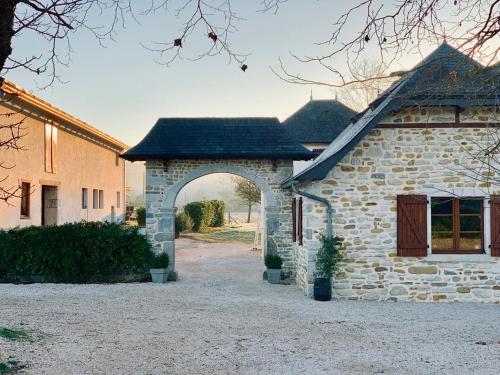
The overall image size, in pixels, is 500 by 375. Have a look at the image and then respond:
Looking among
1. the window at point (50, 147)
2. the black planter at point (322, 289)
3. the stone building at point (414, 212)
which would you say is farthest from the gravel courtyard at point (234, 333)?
the window at point (50, 147)

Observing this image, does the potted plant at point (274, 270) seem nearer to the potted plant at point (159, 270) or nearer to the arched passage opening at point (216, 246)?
the arched passage opening at point (216, 246)

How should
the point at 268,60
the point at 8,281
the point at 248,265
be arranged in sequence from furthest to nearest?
the point at 248,265
the point at 8,281
the point at 268,60

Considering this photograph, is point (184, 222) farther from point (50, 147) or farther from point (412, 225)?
point (412, 225)

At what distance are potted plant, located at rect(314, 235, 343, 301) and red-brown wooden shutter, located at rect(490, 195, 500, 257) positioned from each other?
323cm

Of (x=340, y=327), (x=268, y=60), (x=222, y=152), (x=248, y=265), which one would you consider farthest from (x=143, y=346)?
(x=248, y=265)

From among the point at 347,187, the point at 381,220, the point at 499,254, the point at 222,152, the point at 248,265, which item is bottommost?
the point at 248,265

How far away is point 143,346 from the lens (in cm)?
666

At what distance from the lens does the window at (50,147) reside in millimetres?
17250

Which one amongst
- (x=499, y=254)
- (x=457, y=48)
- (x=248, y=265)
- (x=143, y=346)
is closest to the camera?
(x=457, y=48)

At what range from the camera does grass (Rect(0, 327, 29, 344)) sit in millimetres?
6711

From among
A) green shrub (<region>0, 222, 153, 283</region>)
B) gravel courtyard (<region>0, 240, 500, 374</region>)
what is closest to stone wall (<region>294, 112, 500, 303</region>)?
gravel courtyard (<region>0, 240, 500, 374</region>)

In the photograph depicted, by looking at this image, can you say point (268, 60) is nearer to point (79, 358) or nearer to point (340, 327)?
point (79, 358)

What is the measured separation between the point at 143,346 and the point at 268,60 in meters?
4.20

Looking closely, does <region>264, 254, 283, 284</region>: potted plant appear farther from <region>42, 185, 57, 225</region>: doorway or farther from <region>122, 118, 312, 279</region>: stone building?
<region>42, 185, 57, 225</region>: doorway
